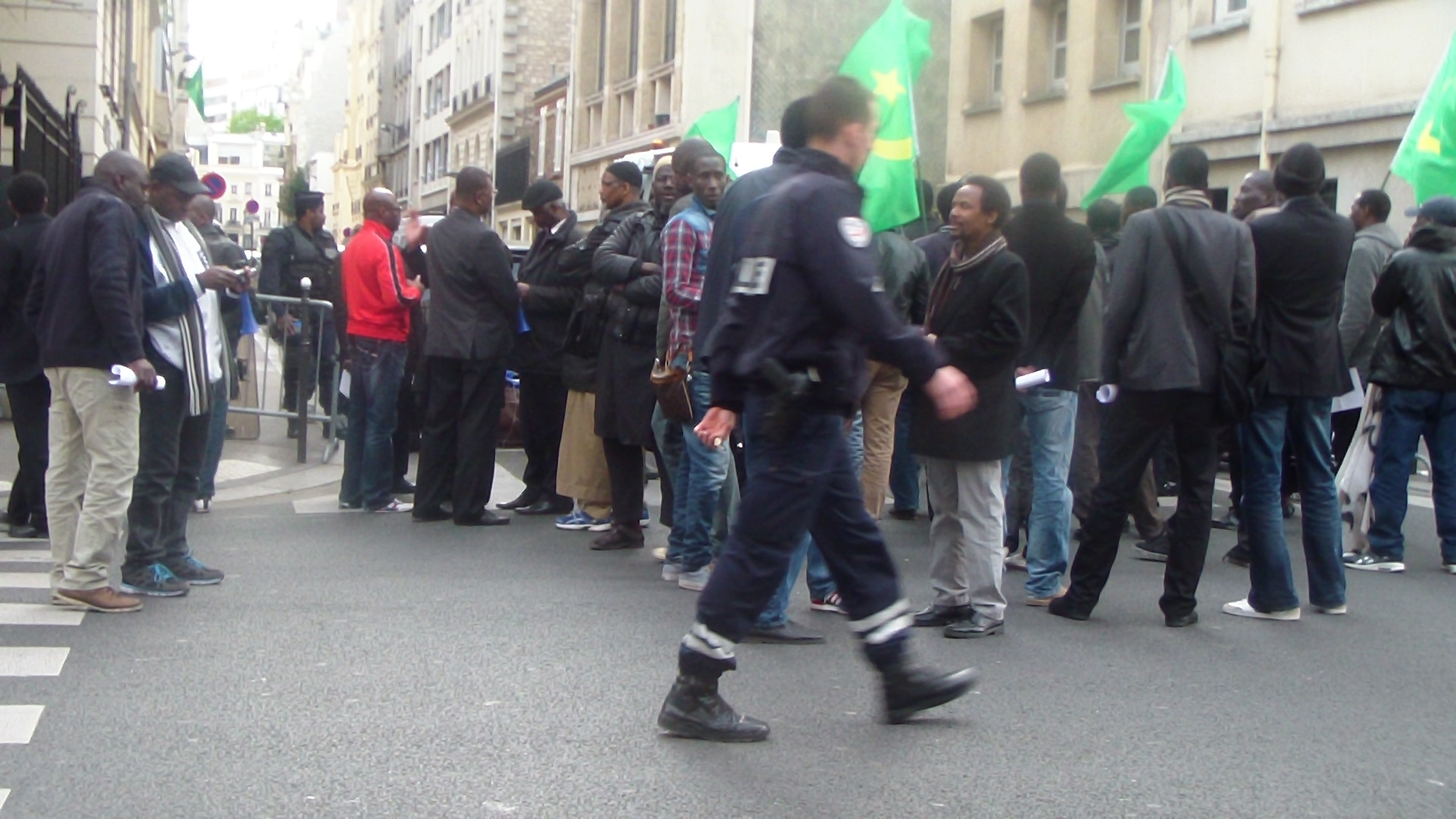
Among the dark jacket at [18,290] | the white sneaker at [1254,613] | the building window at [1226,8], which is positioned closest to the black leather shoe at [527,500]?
the dark jacket at [18,290]

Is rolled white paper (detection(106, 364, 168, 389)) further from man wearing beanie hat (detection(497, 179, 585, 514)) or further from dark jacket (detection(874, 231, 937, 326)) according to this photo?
dark jacket (detection(874, 231, 937, 326))

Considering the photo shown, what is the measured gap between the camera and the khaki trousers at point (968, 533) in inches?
259

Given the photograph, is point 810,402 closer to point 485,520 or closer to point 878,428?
point 878,428

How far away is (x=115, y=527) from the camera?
676 centimetres

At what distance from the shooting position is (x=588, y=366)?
919 centimetres

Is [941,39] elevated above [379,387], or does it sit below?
above

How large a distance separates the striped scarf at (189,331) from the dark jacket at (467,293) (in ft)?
7.82

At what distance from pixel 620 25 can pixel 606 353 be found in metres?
33.1

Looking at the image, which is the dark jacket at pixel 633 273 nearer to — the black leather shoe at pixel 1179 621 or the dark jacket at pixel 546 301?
the dark jacket at pixel 546 301

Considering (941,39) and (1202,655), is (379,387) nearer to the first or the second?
(1202,655)

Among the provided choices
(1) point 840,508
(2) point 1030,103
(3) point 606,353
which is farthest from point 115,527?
(2) point 1030,103

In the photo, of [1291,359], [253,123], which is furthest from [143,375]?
[253,123]

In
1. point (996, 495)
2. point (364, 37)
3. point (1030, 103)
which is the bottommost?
point (996, 495)

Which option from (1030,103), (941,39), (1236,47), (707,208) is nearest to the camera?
(707,208)
